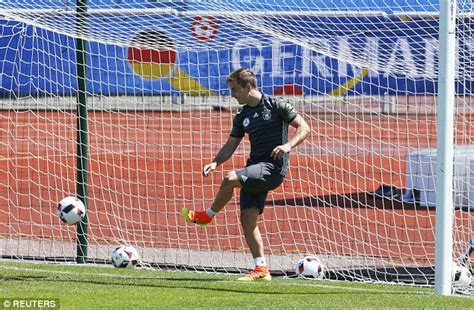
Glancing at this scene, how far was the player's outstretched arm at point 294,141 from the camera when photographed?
962 centimetres

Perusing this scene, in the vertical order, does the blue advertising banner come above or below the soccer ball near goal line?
above

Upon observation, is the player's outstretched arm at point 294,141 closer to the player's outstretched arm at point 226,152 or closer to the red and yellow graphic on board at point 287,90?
the player's outstretched arm at point 226,152

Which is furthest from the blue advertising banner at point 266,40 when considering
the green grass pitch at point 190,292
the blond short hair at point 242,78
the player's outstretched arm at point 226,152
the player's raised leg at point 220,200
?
the green grass pitch at point 190,292

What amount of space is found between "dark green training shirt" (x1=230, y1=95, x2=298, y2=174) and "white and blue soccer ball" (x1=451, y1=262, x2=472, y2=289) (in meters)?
1.74

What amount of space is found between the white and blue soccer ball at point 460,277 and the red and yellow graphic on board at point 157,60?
14.1 feet

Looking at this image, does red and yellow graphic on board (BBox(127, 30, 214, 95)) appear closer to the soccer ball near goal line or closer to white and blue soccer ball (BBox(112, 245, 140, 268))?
the soccer ball near goal line

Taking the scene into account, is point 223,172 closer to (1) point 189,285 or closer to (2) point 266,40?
(2) point 266,40

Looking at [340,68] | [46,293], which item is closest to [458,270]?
→ [46,293]

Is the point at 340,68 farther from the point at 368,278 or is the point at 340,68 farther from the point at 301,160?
the point at 368,278

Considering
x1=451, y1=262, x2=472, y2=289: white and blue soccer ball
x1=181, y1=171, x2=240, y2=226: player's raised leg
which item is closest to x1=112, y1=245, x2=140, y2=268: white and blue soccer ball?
x1=181, y1=171, x2=240, y2=226: player's raised leg

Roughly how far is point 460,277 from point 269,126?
84.4 inches

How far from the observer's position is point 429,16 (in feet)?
38.0

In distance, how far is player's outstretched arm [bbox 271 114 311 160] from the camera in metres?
9.62

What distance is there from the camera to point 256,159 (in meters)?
10.1
